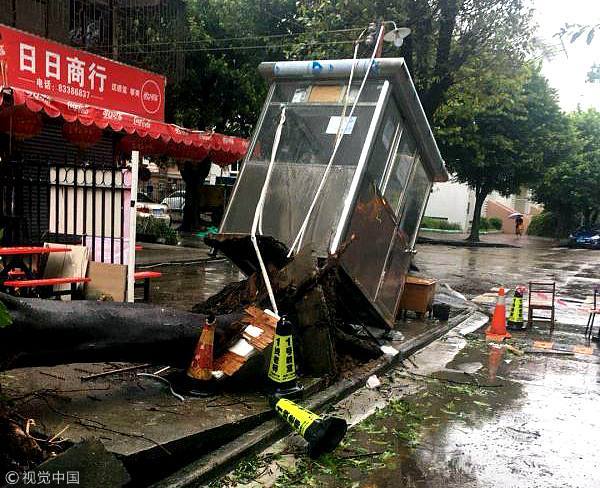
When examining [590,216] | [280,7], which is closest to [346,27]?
[280,7]

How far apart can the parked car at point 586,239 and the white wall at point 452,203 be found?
31.4 feet

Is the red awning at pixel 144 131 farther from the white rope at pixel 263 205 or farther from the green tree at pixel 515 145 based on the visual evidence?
the green tree at pixel 515 145

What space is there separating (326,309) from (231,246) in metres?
1.68

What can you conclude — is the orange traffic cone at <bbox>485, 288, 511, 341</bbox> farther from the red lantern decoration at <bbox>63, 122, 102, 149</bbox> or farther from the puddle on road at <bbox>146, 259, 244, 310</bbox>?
the red lantern decoration at <bbox>63, 122, 102, 149</bbox>

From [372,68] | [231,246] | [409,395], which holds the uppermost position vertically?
[372,68]

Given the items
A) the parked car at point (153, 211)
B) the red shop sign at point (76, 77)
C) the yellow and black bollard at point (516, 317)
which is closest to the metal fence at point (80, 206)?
the red shop sign at point (76, 77)

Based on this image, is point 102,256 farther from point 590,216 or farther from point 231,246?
point 590,216

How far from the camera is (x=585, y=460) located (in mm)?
4809

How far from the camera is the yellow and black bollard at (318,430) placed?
4.40m

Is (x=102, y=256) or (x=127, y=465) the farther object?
(x=102, y=256)

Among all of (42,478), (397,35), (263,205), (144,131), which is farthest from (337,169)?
(144,131)

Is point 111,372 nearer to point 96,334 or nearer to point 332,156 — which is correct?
point 96,334

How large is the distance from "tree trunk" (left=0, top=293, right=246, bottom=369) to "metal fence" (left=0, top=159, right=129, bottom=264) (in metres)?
3.27

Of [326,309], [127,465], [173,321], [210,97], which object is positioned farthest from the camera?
[210,97]
